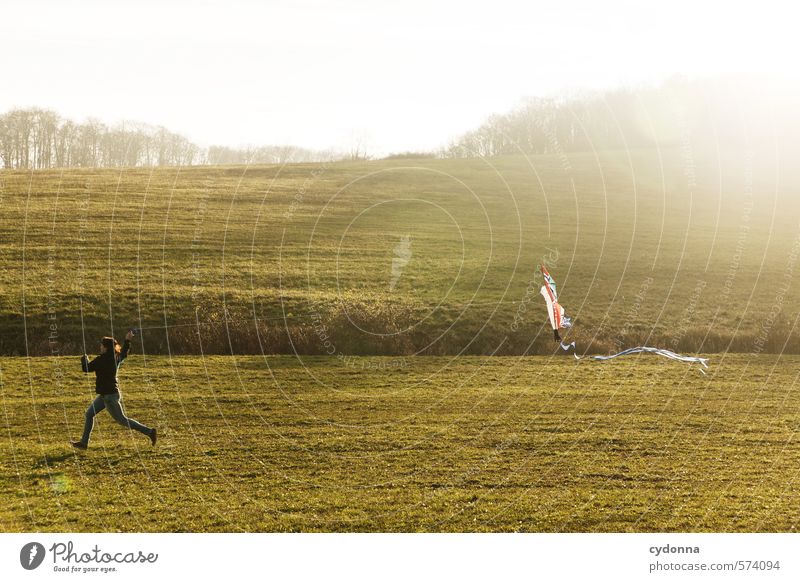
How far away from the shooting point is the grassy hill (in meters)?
33.6

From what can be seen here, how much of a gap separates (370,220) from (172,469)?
1566 inches

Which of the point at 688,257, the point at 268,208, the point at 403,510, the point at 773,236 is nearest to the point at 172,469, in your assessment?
the point at 403,510

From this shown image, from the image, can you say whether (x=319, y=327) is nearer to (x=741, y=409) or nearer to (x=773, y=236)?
(x=741, y=409)

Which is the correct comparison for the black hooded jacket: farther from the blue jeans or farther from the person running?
the blue jeans

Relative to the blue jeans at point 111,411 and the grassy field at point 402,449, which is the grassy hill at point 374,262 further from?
the blue jeans at point 111,411

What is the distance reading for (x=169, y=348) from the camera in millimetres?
29531

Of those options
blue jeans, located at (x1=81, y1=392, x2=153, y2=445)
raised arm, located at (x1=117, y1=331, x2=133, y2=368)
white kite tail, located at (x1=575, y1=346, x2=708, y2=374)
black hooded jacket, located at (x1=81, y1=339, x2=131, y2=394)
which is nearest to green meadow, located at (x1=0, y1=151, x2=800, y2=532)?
blue jeans, located at (x1=81, y1=392, x2=153, y2=445)

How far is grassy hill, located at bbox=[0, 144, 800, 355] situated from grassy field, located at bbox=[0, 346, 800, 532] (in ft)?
15.4

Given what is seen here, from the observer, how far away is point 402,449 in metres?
19.5

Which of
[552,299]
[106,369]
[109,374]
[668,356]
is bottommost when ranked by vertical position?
[668,356]

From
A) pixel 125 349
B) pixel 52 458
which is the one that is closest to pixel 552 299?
pixel 125 349

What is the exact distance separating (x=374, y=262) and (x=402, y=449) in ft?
87.5

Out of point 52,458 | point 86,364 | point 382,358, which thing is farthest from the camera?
point 382,358

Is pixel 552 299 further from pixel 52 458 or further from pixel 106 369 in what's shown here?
pixel 52 458
